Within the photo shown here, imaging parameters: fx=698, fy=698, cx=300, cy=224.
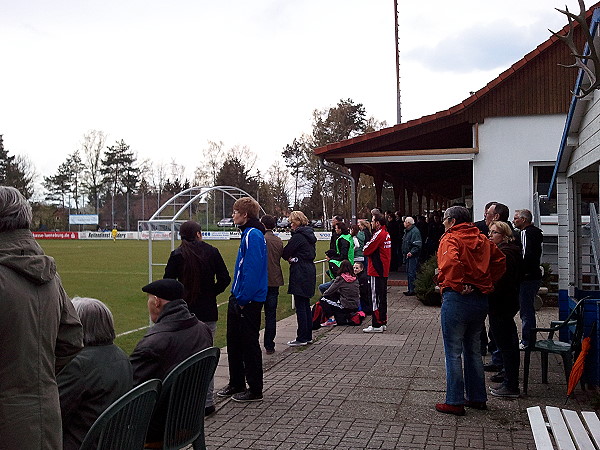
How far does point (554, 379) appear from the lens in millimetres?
7492

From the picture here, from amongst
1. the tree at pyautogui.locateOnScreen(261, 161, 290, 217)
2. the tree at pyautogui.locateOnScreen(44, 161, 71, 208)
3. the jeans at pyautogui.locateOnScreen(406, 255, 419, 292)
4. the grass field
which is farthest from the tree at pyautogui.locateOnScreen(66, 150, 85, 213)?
the jeans at pyautogui.locateOnScreen(406, 255, 419, 292)

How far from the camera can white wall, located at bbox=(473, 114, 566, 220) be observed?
603 inches

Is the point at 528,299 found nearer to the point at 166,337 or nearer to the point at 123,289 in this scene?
the point at 166,337

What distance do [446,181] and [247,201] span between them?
957 inches

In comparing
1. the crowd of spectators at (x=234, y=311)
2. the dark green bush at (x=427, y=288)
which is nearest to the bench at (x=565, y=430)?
the crowd of spectators at (x=234, y=311)

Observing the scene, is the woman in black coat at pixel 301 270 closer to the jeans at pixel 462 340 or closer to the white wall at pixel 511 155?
the jeans at pixel 462 340

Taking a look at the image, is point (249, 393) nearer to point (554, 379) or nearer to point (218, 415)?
point (218, 415)

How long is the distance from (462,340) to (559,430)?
2.00m

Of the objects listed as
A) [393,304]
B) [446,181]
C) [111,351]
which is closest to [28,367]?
[111,351]

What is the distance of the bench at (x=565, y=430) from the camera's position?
394 cm

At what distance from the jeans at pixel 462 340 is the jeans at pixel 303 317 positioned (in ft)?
11.3

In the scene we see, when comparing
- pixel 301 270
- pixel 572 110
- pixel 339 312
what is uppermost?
pixel 572 110

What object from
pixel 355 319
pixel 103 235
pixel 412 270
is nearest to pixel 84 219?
pixel 103 235

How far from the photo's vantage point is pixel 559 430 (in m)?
4.21
